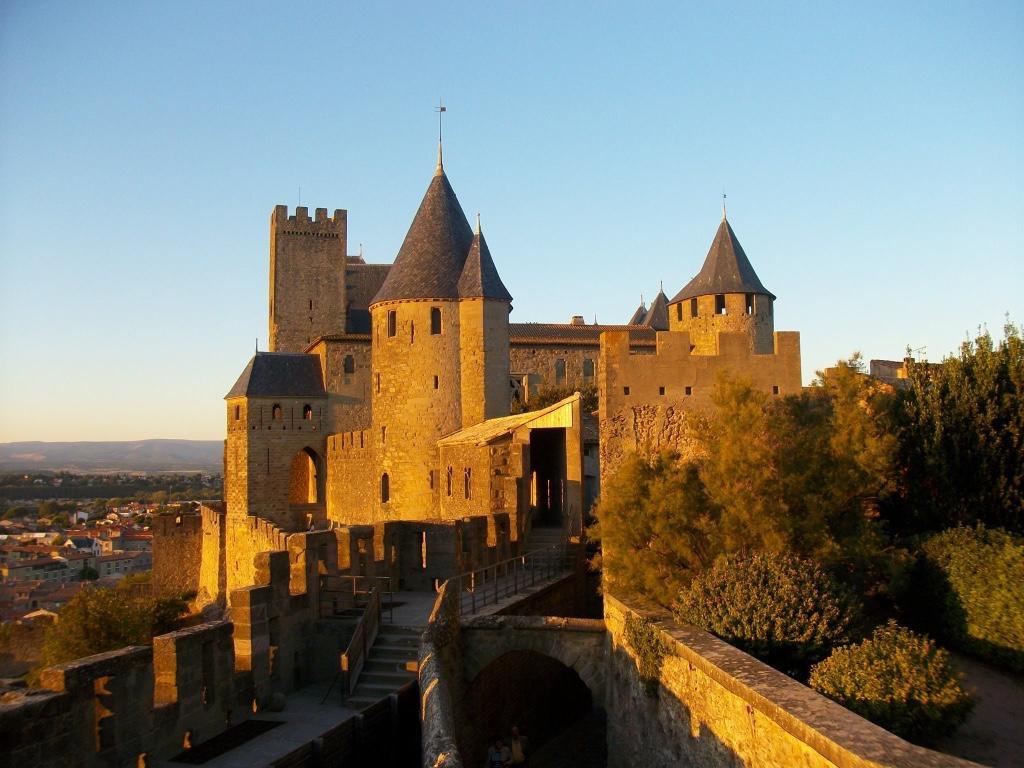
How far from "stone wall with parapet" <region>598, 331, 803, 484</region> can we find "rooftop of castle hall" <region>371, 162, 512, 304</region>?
38.8 ft

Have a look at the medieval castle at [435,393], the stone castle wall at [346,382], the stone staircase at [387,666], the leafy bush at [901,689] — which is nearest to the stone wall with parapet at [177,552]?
the medieval castle at [435,393]

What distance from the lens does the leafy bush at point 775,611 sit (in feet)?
35.3

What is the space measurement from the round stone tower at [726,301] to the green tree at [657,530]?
17505 millimetres

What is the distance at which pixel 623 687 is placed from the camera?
12.3 metres

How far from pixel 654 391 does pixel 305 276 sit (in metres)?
32.0

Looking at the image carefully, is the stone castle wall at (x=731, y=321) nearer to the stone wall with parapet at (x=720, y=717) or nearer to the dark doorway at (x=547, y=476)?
the dark doorway at (x=547, y=476)

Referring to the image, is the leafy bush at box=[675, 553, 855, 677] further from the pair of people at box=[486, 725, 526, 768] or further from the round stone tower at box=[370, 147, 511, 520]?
the round stone tower at box=[370, 147, 511, 520]

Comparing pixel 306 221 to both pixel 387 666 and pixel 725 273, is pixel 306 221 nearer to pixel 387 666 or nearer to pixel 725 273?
pixel 725 273

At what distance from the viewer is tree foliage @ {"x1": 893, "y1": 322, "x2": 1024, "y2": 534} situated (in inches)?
550

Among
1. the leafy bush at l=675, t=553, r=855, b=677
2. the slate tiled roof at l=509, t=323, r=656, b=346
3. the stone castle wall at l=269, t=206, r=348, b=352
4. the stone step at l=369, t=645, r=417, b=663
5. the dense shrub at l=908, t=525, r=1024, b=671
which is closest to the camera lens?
the leafy bush at l=675, t=553, r=855, b=677

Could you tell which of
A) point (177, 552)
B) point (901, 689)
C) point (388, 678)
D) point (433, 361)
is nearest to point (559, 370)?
point (433, 361)

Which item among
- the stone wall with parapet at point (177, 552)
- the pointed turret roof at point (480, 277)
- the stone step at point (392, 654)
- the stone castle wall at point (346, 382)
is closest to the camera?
the stone step at point (392, 654)

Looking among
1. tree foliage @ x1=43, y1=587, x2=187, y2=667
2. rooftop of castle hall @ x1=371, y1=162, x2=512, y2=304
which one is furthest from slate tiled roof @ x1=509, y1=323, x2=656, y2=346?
tree foliage @ x1=43, y1=587, x2=187, y2=667

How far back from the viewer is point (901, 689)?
902cm
